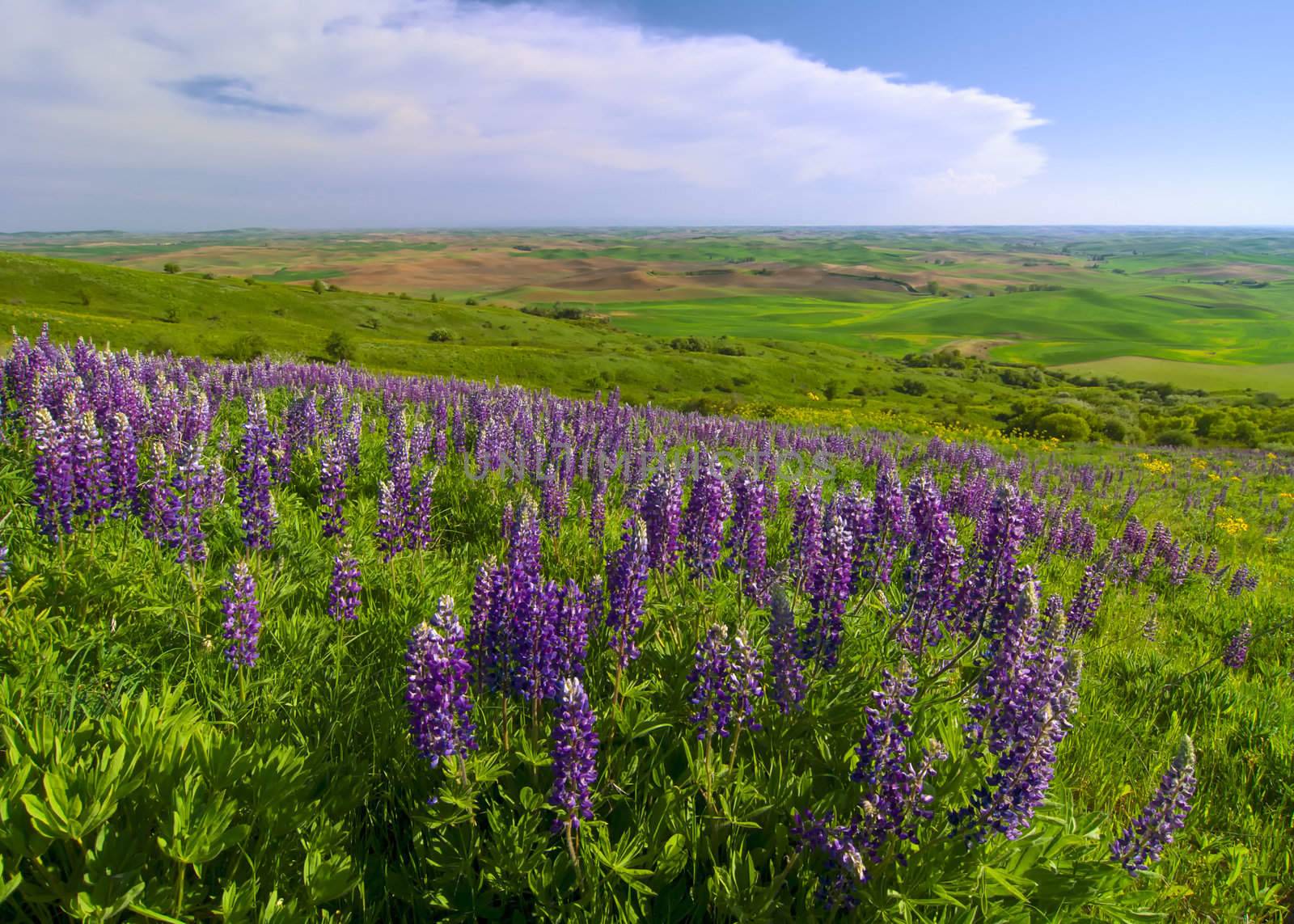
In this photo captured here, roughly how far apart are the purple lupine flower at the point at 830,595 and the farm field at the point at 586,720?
28mm

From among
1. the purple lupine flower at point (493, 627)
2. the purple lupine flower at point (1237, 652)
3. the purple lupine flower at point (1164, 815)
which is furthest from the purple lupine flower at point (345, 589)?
the purple lupine flower at point (1237, 652)

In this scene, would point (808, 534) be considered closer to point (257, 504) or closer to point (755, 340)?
point (257, 504)

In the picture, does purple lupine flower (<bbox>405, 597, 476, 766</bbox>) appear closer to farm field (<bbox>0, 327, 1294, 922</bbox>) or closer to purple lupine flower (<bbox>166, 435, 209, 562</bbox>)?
farm field (<bbox>0, 327, 1294, 922</bbox>)

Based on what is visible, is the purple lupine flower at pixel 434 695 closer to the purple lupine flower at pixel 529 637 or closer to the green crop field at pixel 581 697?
the green crop field at pixel 581 697

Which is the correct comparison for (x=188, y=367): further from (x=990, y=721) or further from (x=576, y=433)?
(x=990, y=721)

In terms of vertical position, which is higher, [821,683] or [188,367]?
[188,367]

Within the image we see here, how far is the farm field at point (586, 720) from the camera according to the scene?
2758 millimetres

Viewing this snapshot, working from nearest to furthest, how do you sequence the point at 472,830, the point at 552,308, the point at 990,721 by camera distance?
the point at 472,830
the point at 990,721
the point at 552,308

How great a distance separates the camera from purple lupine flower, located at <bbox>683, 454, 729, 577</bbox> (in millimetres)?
5172

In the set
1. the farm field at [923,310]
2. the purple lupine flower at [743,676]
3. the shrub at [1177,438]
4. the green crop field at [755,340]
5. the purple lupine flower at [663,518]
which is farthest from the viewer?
the farm field at [923,310]

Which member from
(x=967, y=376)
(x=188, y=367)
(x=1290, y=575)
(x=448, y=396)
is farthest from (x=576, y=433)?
(x=967, y=376)

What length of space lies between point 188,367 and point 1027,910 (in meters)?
20.8

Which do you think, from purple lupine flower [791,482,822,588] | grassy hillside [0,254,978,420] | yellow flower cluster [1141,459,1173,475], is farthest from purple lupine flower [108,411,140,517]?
grassy hillside [0,254,978,420]

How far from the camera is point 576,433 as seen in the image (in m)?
12.7
